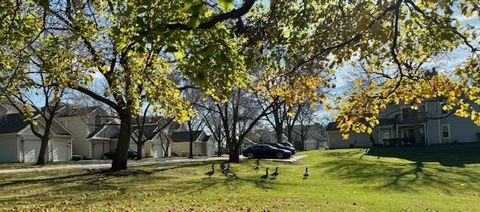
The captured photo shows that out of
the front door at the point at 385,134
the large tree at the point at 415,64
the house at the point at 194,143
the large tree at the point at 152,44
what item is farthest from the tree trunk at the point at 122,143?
the house at the point at 194,143

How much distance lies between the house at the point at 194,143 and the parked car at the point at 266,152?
43307 millimetres

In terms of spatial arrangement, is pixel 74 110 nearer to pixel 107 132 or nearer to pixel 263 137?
pixel 107 132

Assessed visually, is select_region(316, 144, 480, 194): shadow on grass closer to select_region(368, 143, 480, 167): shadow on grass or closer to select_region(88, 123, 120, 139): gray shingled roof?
select_region(368, 143, 480, 167): shadow on grass

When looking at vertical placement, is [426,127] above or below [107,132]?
below

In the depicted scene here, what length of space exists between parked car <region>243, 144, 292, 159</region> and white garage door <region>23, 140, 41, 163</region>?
2184 centimetres

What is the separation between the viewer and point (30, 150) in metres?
52.3

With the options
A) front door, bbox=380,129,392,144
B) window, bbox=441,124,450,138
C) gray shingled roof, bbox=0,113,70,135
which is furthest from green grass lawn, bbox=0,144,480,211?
front door, bbox=380,129,392,144

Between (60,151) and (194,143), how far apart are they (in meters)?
36.0

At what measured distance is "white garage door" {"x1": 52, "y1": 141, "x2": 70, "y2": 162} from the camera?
184 feet

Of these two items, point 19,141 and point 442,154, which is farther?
point 19,141

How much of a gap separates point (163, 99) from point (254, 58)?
791 centimetres

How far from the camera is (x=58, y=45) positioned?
16.2 metres

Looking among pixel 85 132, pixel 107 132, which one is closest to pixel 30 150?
pixel 85 132

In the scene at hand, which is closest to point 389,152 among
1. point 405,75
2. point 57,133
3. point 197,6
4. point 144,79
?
point 57,133
